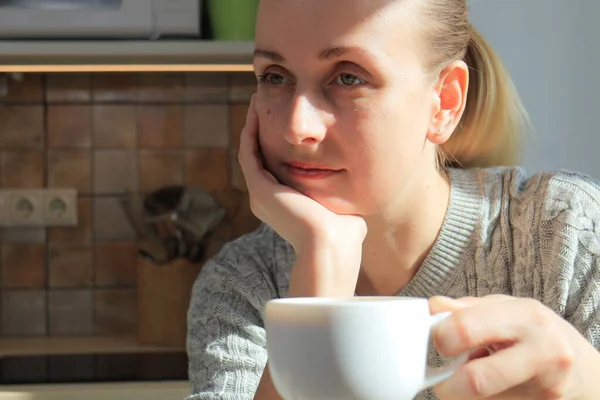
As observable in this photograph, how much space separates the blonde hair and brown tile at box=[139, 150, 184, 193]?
3.26 ft

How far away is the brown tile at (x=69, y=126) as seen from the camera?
2299 mm

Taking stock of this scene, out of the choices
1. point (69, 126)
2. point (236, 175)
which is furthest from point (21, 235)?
point (236, 175)

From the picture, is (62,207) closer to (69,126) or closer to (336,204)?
(69,126)

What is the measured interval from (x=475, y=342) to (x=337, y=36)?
0.47 m

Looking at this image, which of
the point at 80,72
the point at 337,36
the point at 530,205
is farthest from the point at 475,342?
the point at 80,72

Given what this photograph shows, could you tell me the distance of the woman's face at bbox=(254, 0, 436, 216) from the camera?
105cm

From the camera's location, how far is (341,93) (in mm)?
1066

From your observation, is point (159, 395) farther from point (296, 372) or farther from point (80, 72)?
point (296, 372)

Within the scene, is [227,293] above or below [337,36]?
below

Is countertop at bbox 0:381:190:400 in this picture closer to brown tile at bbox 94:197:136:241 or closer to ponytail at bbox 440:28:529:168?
brown tile at bbox 94:197:136:241

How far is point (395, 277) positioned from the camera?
52.4 inches

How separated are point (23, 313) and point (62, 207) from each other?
0.28 metres

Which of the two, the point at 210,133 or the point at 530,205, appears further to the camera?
the point at 210,133

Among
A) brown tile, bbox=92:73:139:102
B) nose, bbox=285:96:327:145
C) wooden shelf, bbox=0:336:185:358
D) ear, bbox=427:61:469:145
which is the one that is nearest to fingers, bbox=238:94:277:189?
nose, bbox=285:96:327:145
